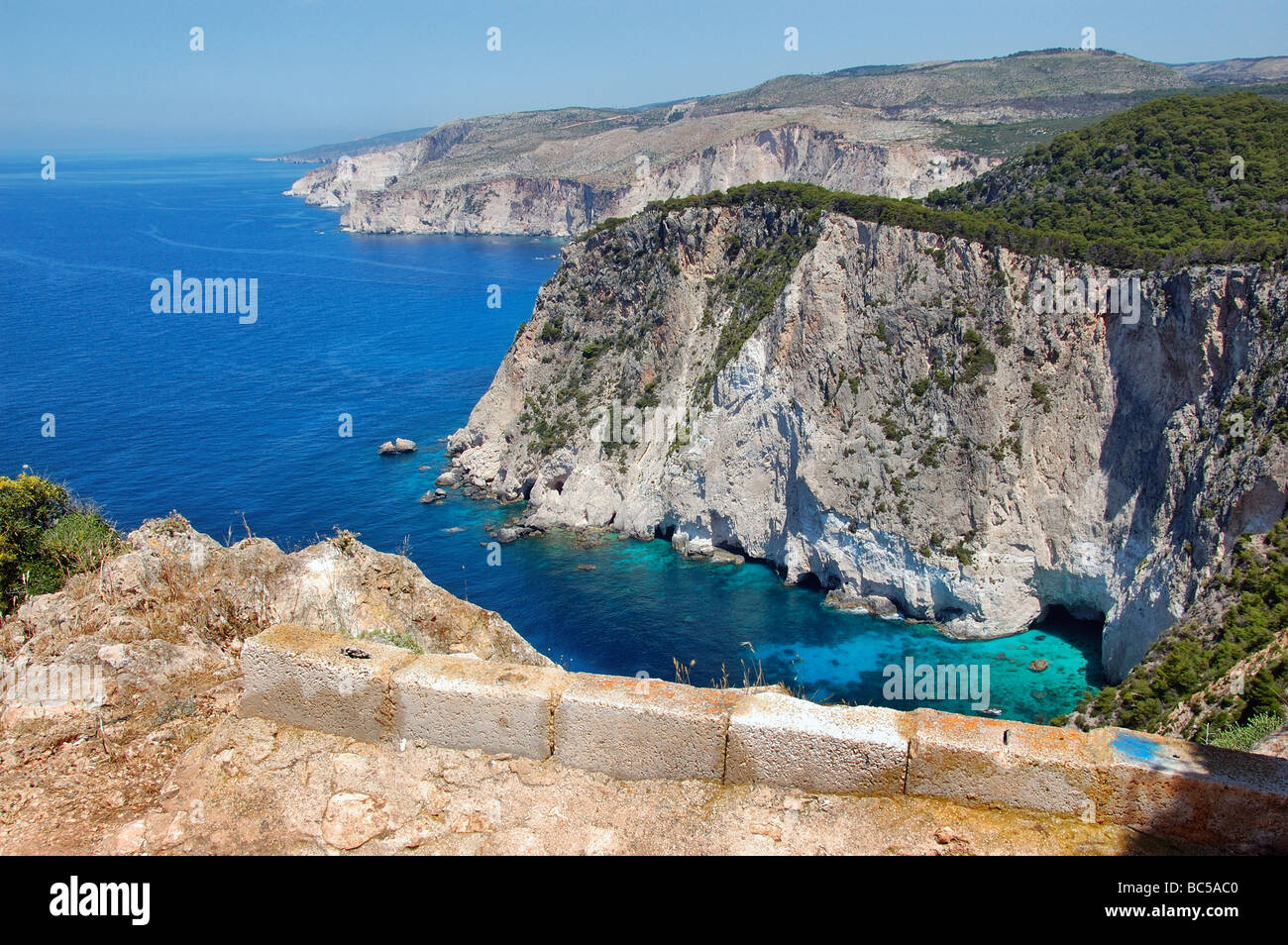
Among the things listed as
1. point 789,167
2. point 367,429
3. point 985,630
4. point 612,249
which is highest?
point 789,167

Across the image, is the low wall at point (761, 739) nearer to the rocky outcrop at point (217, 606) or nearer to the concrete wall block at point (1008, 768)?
the concrete wall block at point (1008, 768)

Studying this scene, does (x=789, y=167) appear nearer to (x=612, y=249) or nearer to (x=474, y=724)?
(x=612, y=249)

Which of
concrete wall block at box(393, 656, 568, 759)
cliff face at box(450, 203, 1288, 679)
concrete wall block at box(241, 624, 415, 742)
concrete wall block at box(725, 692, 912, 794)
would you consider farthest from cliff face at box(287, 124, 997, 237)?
concrete wall block at box(241, 624, 415, 742)

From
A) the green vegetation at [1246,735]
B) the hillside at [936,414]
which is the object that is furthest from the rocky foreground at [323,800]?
the hillside at [936,414]
